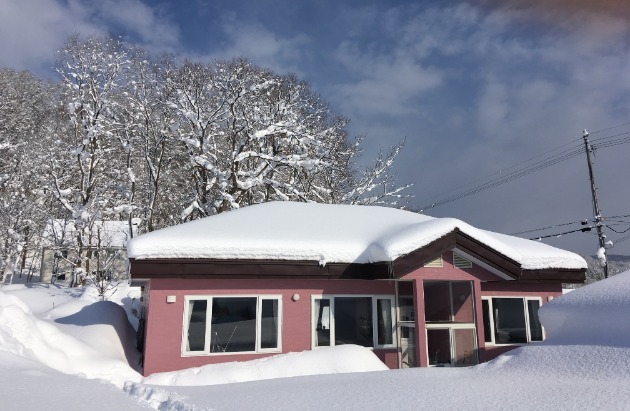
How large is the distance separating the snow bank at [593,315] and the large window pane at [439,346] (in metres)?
7.03

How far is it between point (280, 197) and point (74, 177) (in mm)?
18207

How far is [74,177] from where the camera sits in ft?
111

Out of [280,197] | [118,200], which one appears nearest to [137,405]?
[280,197]

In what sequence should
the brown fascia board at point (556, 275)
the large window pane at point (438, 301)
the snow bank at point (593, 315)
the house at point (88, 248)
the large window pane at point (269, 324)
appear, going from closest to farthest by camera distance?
1. the snow bank at point (593, 315)
2. the large window pane at point (269, 324)
3. the brown fascia board at point (556, 275)
4. the large window pane at point (438, 301)
5. the house at point (88, 248)

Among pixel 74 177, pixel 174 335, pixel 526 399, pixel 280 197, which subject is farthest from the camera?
pixel 74 177

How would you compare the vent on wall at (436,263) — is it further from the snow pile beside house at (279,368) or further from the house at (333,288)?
the snow pile beside house at (279,368)

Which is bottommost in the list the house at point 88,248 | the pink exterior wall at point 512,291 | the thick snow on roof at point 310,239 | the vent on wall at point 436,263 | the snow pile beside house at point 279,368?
the snow pile beside house at point 279,368

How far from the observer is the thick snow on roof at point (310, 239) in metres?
10.4

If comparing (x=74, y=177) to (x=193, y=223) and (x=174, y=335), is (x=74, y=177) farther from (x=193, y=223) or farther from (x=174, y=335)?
(x=174, y=335)

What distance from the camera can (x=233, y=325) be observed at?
10664 millimetres

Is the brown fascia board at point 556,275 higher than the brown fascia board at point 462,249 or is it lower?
lower

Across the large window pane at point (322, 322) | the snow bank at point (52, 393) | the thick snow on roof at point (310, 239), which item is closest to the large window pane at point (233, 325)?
the thick snow on roof at point (310, 239)

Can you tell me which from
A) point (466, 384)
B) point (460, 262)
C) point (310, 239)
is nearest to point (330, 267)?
point (310, 239)

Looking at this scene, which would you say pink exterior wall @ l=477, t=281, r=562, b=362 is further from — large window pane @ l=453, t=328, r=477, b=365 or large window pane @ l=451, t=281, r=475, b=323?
large window pane @ l=453, t=328, r=477, b=365
